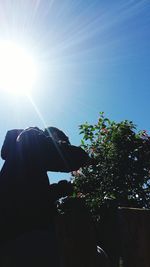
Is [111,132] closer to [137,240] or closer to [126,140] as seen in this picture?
[126,140]

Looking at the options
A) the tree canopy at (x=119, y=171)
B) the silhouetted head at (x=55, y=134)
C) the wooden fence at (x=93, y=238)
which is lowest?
the wooden fence at (x=93, y=238)

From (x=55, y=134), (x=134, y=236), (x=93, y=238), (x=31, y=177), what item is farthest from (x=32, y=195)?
(x=134, y=236)

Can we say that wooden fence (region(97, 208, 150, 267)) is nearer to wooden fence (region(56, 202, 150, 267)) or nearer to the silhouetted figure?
wooden fence (region(56, 202, 150, 267))

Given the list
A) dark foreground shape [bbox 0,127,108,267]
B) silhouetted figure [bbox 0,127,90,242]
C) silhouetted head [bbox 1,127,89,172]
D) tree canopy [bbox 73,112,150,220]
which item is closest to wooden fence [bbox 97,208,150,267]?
dark foreground shape [bbox 0,127,108,267]

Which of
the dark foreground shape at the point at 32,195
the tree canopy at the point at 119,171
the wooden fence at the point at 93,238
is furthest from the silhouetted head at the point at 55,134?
the tree canopy at the point at 119,171

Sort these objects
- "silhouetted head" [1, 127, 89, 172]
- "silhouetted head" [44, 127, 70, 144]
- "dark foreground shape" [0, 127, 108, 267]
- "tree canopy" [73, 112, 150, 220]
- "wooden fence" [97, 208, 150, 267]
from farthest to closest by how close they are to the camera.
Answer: "tree canopy" [73, 112, 150, 220] → "silhouetted head" [44, 127, 70, 144] → "silhouetted head" [1, 127, 89, 172] → "dark foreground shape" [0, 127, 108, 267] → "wooden fence" [97, 208, 150, 267]

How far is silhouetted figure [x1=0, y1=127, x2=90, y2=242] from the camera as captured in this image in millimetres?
2547

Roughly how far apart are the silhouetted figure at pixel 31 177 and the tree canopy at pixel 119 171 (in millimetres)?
4707

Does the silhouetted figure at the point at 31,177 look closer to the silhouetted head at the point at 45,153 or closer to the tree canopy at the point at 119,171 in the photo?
the silhouetted head at the point at 45,153

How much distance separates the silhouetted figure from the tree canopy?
15.4ft

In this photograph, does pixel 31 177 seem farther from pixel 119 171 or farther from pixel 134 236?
pixel 119 171

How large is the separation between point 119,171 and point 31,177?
5273mm

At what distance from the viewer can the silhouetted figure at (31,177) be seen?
255 centimetres

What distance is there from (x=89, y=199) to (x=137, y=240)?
5.44 m
